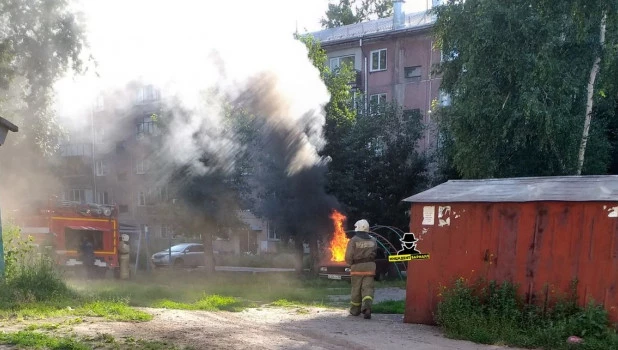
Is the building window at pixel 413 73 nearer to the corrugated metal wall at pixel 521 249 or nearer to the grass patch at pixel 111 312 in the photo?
the corrugated metal wall at pixel 521 249

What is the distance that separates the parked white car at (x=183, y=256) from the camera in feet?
85.9

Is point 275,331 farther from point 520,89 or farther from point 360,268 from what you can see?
point 520,89

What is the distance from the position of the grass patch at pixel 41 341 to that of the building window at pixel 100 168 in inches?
1134

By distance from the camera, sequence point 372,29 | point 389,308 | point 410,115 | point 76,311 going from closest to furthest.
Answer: point 76,311 → point 389,308 → point 410,115 → point 372,29

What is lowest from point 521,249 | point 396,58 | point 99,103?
point 521,249

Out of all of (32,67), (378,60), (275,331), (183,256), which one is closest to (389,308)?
(275,331)

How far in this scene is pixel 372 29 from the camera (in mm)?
34281

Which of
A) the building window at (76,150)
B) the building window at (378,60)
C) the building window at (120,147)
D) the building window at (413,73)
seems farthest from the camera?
the building window at (378,60)

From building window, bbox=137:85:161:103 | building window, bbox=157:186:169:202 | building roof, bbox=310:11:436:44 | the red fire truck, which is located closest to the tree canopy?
building window, bbox=157:186:169:202

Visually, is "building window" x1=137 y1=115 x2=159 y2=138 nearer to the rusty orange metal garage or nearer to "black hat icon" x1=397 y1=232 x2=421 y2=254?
"black hat icon" x1=397 y1=232 x2=421 y2=254

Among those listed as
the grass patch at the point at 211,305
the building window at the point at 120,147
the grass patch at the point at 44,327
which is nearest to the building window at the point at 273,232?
the grass patch at the point at 211,305

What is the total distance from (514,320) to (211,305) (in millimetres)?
5444

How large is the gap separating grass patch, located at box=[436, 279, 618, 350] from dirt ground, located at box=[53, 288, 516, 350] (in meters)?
0.27

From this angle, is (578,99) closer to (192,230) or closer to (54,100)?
(192,230)
